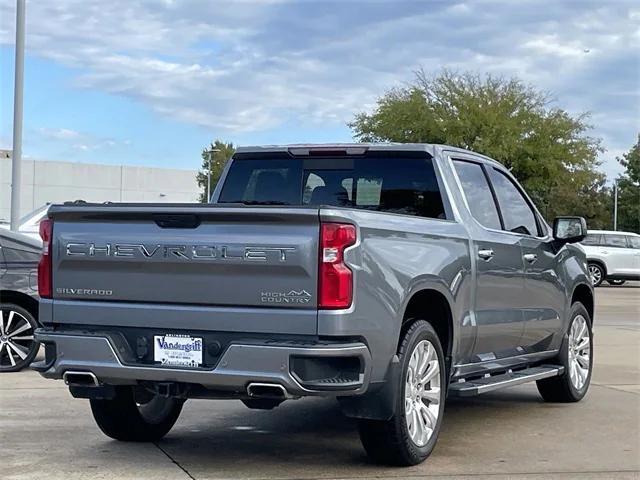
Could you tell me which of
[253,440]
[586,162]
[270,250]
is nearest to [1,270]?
[253,440]

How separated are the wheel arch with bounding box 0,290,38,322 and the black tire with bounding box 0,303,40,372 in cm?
5

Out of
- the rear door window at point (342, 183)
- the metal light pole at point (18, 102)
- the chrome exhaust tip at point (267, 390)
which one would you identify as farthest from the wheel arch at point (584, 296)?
the metal light pole at point (18, 102)

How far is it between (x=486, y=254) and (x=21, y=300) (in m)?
5.38

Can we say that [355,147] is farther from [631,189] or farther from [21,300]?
[631,189]

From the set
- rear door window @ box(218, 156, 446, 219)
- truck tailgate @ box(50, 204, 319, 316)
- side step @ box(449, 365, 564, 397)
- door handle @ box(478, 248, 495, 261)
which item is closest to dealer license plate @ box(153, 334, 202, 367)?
truck tailgate @ box(50, 204, 319, 316)

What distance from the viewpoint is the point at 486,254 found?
7.43 metres

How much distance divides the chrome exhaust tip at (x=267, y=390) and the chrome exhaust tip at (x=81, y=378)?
1002 mm

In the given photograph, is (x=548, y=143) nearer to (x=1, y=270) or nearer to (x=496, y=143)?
(x=496, y=143)

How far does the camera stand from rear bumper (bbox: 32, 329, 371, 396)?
18.2 ft

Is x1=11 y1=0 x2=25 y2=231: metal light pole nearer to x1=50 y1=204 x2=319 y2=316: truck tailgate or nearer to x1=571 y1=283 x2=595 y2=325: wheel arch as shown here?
x1=571 y1=283 x2=595 y2=325: wheel arch

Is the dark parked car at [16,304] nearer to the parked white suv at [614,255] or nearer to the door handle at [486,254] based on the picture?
the door handle at [486,254]

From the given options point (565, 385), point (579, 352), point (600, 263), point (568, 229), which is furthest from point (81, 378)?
point (600, 263)

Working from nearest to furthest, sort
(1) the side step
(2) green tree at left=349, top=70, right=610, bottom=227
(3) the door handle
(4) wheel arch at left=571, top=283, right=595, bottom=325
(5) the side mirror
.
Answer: (1) the side step
(3) the door handle
(5) the side mirror
(4) wheel arch at left=571, top=283, right=595, bottom=325
(2) green tree at left=349, top=70, right=610, bottom=227

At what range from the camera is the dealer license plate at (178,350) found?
580 cm
